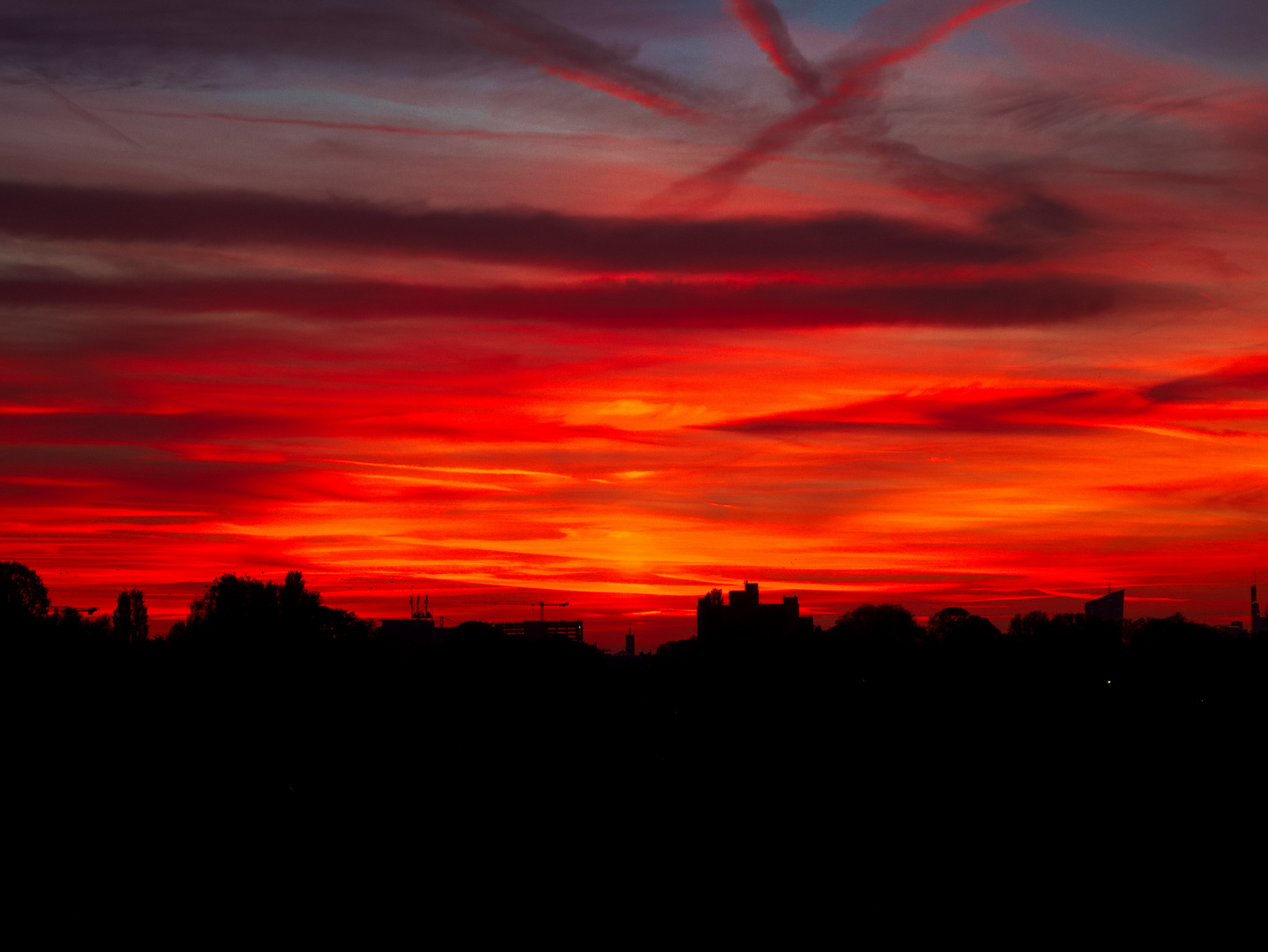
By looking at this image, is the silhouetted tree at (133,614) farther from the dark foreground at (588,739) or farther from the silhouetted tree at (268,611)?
the dark foreground at (588,739)

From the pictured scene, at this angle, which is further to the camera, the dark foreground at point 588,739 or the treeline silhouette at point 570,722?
the treeline silhouette at point 570,722

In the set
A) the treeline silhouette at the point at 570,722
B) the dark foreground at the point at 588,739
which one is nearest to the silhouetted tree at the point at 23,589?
the treeline silhouette at the point at 570,722

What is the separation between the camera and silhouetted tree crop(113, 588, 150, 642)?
615 feet

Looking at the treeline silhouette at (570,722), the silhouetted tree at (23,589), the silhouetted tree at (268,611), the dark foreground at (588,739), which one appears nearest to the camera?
the dark foreground at (588,739)

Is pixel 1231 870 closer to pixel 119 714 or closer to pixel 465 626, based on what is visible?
pixel 119 714

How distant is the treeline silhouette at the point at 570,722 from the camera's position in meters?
60.4

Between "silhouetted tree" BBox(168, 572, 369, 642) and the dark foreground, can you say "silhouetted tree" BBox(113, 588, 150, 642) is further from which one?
the dark foreground

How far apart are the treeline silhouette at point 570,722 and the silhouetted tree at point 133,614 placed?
32.9 metres

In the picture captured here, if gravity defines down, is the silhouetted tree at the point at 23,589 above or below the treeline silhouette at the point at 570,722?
above

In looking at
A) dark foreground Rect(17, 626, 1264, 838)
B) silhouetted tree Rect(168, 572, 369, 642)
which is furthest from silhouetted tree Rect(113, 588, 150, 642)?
dark foreground Rect(17, 626, 1264, 838)

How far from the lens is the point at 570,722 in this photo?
10244 centimetres

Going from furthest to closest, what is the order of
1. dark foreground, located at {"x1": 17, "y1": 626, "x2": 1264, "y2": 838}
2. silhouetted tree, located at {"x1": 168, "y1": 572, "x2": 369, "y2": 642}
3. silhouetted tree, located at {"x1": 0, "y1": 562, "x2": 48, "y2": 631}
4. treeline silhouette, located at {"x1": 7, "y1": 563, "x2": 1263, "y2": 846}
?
silhouetted tree, located at {"x1": 168, "y1": 572, "x2": 369, "y2": 642} → silhouetted tree, located at {"x1": 0, "y1": 562, "x2": 48, "y2": 631} → treeline silhouette, located at {"x1": 7, "y1": 563, "x2": 1263, "y2": 846} → dark foreground, located at {"x1": 17, "y1": 626, "x2": 1264, "y2": 838}

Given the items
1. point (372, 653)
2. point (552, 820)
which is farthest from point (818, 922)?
point (372, 653)

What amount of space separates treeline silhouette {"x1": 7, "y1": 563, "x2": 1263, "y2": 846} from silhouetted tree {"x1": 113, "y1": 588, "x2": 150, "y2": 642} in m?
32.9
